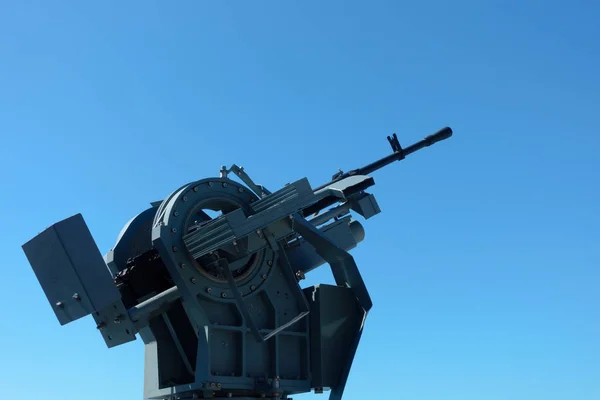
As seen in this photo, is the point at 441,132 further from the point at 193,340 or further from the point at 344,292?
the point at 193,340

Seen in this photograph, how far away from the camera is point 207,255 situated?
14836 mm

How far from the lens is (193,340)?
1490 cm

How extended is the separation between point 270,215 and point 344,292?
2898 mm

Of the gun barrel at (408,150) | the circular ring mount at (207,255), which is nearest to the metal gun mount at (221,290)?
the circular ring mount at (207,255)

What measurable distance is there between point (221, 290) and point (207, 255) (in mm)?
774

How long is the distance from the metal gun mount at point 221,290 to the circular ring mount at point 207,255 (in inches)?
0.9

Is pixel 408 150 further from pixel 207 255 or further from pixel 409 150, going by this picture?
pixel 207 255

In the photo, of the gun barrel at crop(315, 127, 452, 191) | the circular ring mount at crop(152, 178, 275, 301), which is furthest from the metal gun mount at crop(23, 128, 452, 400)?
the gun barrel at crop(315, 127, 452, 191)

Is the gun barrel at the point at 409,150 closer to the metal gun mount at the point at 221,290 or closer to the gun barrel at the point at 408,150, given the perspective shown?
the gun barrel at the point at 408,150

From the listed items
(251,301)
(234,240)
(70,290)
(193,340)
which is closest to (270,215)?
(234,240)

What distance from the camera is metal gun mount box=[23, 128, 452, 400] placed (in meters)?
13.7

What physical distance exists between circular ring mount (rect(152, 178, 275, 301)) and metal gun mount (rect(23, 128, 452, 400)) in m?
0.02

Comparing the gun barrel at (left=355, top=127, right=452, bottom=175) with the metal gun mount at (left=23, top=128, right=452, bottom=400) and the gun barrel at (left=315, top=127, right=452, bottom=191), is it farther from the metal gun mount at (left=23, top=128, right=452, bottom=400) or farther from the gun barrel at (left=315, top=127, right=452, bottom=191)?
the metal gun mount at (left=23, top=128, right=452, bottom=400)

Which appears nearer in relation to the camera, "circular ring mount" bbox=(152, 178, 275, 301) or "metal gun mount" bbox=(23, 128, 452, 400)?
"metal gun mount" bbox=(23, 128, 452, 400)
